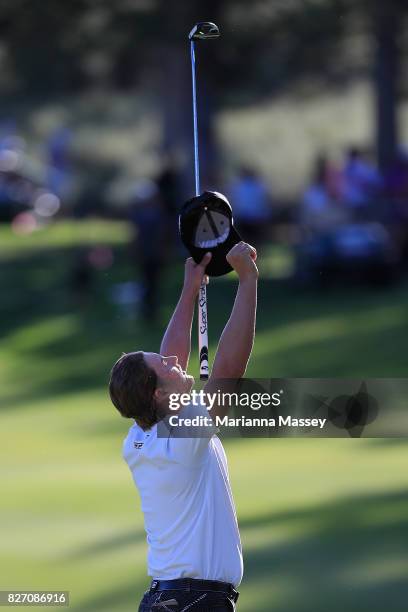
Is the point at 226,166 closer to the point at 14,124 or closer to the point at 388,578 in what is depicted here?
the point at 14,124

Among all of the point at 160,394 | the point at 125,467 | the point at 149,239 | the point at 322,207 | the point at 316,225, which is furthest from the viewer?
the point at 322,207

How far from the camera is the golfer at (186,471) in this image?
4.29m

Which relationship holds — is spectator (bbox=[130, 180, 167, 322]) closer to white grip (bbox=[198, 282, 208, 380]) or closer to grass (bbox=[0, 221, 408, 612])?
grass (bbox=[0, 221, 408, 612])

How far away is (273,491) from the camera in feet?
36.6

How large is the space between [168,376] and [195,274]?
0.30m

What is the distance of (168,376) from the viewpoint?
4.29m

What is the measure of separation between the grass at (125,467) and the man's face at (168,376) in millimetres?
3621

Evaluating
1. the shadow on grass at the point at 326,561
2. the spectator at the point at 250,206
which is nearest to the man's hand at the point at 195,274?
the shadow on grass at the point at 326,561

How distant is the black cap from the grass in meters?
3.74

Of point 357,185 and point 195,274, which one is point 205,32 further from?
point 357,185

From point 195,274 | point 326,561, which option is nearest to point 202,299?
point 195,274

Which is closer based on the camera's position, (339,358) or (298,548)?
(298,548)

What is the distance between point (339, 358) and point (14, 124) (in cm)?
1616

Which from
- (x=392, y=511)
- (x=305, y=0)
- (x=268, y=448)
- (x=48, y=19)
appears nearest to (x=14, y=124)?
(x=48, y=19)
